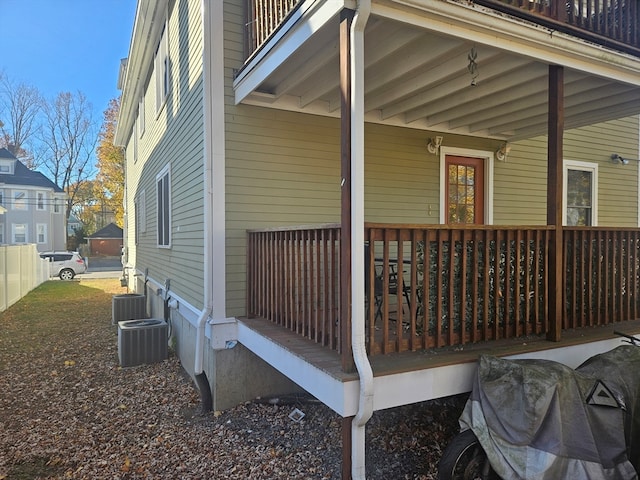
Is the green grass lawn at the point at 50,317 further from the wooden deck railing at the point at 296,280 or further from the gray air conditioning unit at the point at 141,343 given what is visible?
the wooden deck railing at the point at 296,280

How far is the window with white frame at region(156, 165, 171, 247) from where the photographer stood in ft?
23.5

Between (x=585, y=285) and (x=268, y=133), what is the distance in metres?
3.69

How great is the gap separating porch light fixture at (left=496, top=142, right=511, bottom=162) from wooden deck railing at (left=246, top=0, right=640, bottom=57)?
2.47 meters

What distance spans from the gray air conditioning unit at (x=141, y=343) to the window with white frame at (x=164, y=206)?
1.52 meters

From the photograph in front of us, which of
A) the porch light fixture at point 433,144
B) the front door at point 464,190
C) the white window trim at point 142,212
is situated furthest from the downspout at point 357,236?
the white window trim at point 142,212

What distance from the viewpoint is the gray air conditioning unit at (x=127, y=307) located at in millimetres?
8773

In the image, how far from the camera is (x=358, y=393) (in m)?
2.62

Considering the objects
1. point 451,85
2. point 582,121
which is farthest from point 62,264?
point 582,121

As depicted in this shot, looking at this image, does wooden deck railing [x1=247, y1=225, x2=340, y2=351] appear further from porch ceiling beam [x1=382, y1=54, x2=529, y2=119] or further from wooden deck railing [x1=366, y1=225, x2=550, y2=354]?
porch ceiling beam [x1=382, y1=54, x2=529, y2=119]

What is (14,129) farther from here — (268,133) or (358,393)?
(358,393)

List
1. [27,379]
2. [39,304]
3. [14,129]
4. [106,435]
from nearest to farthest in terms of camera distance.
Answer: [106,435] < [27,379] < [39,304] < [14,129]

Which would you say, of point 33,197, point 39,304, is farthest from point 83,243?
point 39,304

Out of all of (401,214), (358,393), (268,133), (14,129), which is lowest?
(358,393)

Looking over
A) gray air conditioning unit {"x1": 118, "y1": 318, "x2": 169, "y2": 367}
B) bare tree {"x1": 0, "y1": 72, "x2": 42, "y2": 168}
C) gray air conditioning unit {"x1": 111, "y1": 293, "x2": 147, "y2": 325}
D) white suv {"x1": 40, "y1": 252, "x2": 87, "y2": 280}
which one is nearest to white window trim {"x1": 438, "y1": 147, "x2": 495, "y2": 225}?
gray air conditioning unit {"x1": 118, "y1": 318, "x2": 169, "y2": 367}
